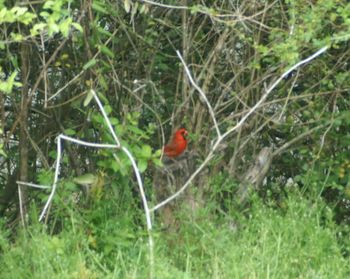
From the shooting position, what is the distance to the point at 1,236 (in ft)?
21.1

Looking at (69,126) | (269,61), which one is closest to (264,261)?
(269,61)

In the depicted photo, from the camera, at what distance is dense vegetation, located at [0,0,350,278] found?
628 centimetres

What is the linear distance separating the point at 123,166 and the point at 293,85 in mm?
1564

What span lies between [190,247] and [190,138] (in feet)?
3.65

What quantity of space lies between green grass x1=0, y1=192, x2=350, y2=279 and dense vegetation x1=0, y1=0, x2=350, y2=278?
0.5 inches

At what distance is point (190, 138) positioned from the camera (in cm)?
726

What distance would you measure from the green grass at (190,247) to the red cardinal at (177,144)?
1.72 ft

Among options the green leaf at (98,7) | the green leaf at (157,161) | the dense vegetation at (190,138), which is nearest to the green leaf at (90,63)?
the dense vegetation at (190,138)

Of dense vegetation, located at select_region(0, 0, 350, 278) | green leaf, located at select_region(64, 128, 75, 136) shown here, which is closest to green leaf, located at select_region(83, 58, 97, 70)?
dense vegetation, located at select_region(0, 0, 350, 278)

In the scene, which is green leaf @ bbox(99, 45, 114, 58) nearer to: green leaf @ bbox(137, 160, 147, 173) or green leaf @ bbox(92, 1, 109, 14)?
green leaf @ bbox(92, 1, 109, 14)

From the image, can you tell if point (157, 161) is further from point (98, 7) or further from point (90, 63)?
point (98, 7)

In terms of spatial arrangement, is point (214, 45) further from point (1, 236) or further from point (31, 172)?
point (1, 236)

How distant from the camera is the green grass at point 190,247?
19.7ft

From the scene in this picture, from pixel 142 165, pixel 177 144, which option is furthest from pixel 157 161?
pixel 177 144
